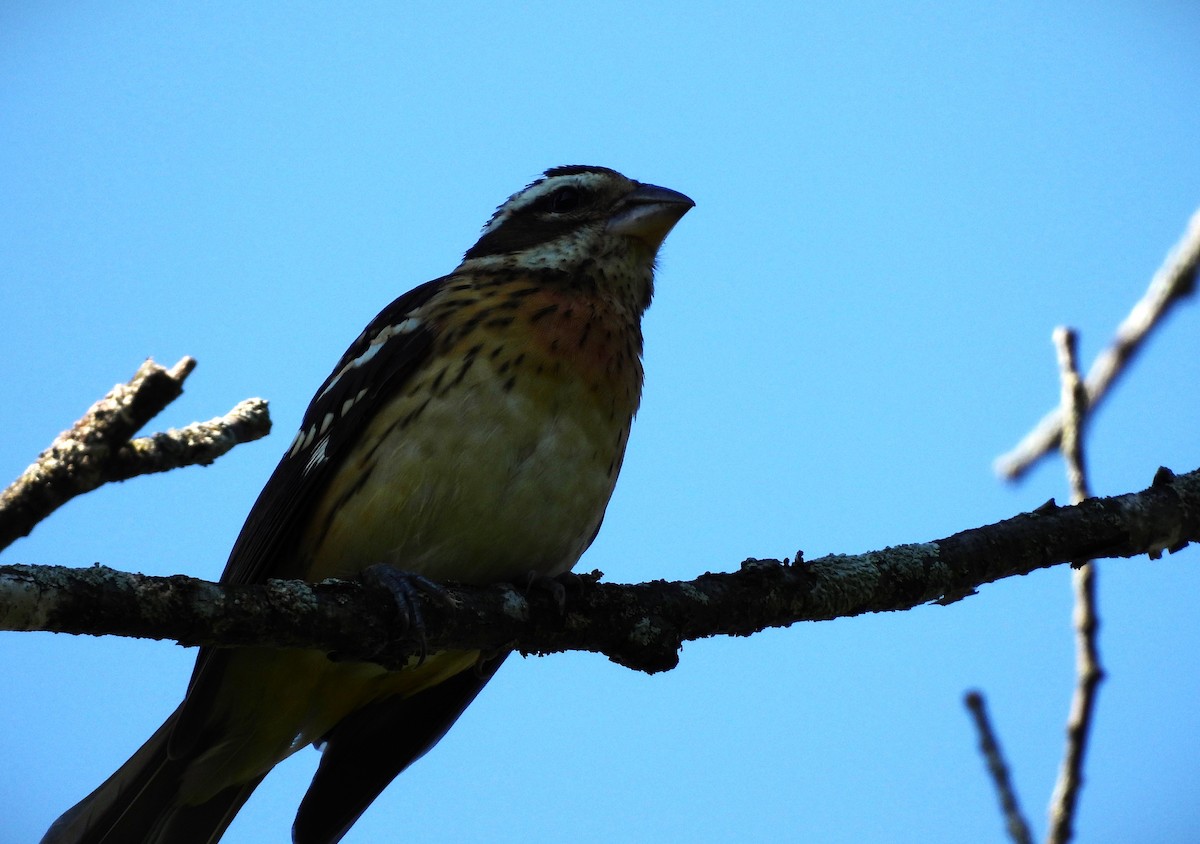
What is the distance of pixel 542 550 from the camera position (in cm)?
524

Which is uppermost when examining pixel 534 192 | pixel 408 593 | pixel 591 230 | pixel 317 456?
pixel 534 192

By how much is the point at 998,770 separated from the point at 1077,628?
2.26 ft

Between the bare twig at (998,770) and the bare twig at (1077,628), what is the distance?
25 cm

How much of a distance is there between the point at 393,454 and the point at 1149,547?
3.17 metres

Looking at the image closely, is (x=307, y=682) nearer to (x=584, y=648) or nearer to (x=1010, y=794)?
(x=584, y=648)

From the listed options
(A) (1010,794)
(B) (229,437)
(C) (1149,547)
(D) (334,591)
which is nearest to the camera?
(D) (334,591)

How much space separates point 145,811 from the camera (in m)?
5.44

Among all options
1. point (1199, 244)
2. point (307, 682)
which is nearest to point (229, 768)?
point (307, 682)

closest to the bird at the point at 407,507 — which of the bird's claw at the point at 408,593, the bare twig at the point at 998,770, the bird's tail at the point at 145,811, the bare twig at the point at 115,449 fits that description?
the bird's tail at the point at 145,811

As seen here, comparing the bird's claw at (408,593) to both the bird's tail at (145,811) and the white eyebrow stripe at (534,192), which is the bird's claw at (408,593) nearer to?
the bird's tail at (145,811)

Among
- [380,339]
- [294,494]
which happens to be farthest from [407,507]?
[380,339]

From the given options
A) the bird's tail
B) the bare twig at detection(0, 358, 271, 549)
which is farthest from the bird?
the bare twig at detection(0, 358, 271, 549)

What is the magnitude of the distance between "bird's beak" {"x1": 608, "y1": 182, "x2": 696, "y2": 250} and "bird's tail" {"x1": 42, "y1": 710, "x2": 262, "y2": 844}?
10.5 ft

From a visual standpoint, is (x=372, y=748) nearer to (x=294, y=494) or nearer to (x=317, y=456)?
(x=294, y=494)
